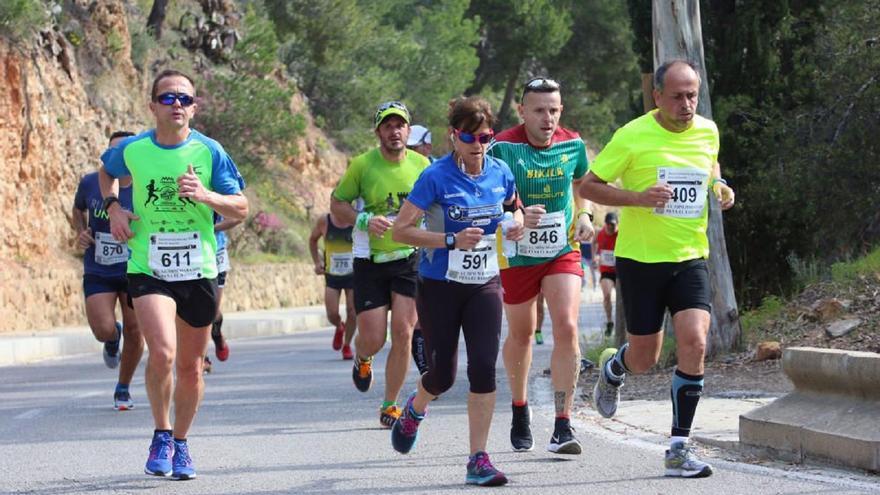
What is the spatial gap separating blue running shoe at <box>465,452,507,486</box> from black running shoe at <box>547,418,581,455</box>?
1180 millimetres

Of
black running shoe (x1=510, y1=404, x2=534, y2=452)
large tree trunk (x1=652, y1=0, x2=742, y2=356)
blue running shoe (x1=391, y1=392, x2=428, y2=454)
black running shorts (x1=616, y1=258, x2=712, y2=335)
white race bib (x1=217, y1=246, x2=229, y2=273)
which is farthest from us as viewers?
white race bib (x1=217, y1=246, x2=229, y2=273)

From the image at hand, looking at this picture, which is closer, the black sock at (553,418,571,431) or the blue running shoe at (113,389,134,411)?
the black sock at (553,418,571,431)

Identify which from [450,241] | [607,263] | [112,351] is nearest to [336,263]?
[112,351]

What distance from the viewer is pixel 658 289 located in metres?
8.82

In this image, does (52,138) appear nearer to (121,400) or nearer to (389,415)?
(121,400)

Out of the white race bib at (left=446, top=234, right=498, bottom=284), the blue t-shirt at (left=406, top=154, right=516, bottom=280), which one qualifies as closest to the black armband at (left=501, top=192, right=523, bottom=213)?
the blue t-shirt at (left=406, top=154, right=516, bottom=280)

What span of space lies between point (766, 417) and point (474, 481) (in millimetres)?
1833

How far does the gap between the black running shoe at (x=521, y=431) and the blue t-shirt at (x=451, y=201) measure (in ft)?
4.45

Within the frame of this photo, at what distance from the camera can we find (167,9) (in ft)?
138

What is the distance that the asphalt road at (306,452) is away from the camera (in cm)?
826

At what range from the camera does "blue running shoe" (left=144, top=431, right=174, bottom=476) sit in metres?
8.51

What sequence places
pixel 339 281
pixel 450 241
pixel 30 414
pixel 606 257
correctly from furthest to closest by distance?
pixel 606 257 < pixel 339 281 < pixel 30 414 < pixel 450 241

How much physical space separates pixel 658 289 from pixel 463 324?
1.06 m

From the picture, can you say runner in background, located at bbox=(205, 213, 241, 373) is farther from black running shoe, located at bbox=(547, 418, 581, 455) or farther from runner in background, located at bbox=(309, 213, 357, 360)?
black running shoe, located at bbox=(547, 418, 581, 455)
